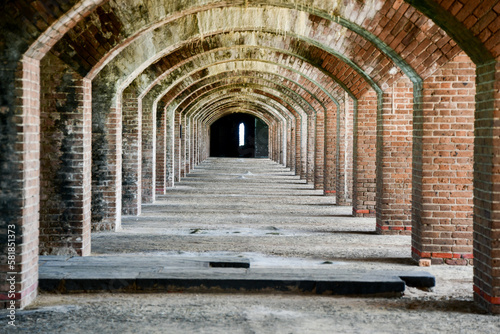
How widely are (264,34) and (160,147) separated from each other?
6.05 metres

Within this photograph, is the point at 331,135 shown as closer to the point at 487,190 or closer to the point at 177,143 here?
the point at 177,143

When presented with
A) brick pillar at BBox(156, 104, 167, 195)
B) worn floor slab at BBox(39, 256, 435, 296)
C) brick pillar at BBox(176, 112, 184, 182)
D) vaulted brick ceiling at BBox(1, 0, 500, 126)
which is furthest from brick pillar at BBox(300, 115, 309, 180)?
worn floor slab at BBox(39, 256, 435, 296)

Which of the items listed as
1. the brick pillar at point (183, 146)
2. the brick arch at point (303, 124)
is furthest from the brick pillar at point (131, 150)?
the brick pillar at point (183, 146)

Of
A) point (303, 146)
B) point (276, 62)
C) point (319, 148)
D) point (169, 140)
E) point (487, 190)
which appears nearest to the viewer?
point (487, 190)

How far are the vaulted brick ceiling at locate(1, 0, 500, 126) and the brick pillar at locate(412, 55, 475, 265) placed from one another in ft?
1.20

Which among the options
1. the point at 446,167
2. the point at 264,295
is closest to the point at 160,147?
the point at 446,167

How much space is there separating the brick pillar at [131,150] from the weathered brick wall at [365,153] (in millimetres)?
4053

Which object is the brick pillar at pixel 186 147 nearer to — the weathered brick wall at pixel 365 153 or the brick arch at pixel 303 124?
the brick arch at pixel 303 124

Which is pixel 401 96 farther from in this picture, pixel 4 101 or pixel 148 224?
pixel 4 101

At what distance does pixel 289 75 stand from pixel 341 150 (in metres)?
2.57

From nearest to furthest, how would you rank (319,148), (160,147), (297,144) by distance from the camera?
1. (160,147)
2. (319,148)
3. (297,144)

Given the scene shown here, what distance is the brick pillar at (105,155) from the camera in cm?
1014

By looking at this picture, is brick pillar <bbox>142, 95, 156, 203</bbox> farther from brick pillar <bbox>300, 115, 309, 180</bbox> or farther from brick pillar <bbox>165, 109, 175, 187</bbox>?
brick pillar <bbox>300, 115, 309, 180</bbox>

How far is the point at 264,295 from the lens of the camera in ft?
20.9
